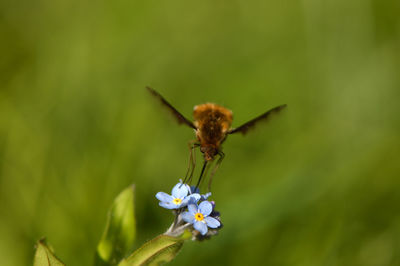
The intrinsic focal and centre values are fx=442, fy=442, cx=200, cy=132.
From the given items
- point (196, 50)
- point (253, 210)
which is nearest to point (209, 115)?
point (253, 210)

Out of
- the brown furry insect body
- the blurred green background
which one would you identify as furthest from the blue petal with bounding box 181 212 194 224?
the blurred green background

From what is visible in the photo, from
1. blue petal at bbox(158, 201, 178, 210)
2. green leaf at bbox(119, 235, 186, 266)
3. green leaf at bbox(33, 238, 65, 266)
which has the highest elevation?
blue petal at bbox(158, 201, 178, 210)

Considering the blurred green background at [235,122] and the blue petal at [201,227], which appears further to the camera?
the blurred green background at [235,122]

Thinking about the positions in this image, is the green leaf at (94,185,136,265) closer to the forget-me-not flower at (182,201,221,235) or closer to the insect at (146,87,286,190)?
the insect at (146,87,286,190)

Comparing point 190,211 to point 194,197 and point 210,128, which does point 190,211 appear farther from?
point 210,128

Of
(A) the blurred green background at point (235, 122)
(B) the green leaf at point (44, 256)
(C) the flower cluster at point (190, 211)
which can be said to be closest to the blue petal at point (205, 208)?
(C) the flower cluster at point (190, 211)

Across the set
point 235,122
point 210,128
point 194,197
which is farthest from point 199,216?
→ point 235,122

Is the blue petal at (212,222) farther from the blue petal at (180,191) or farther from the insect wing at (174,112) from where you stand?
the insect wing at (174,112)
